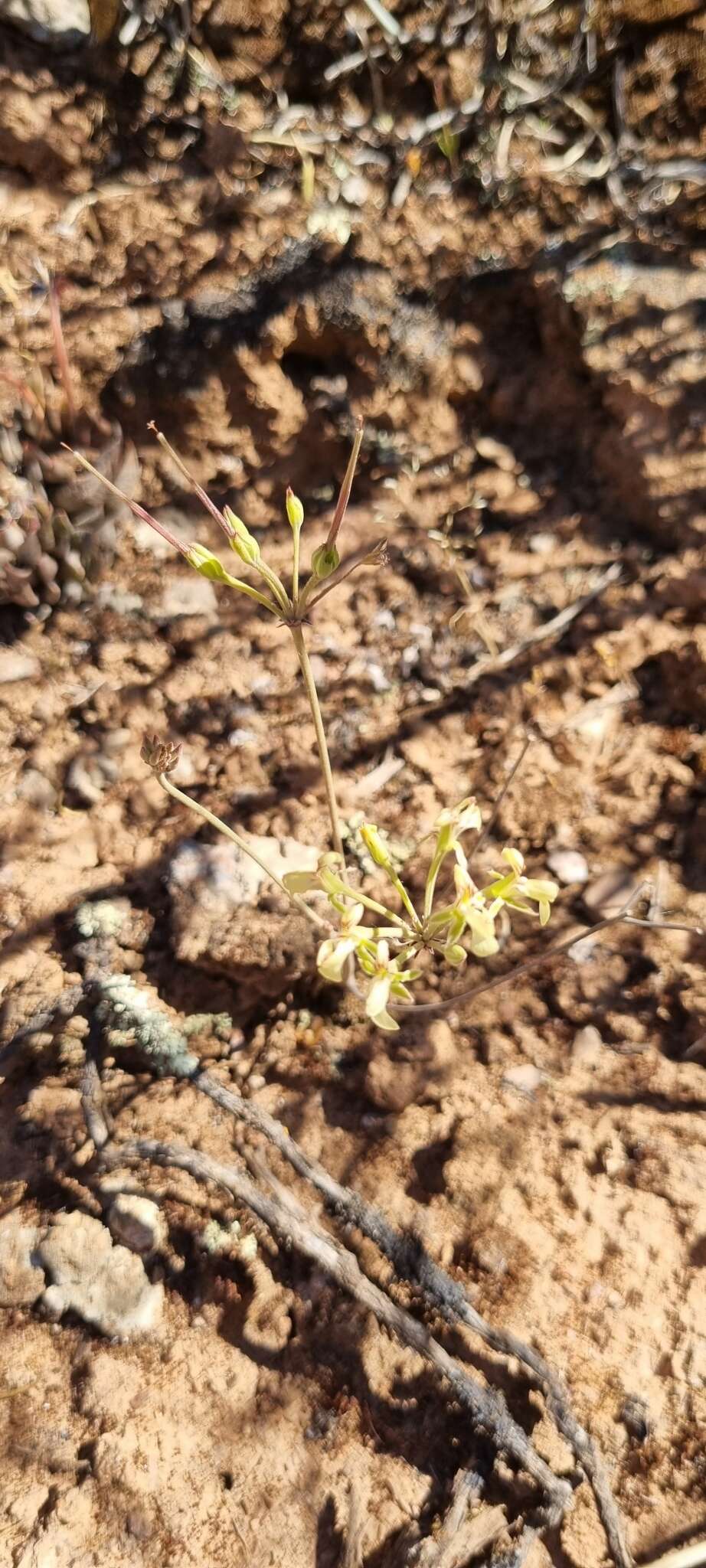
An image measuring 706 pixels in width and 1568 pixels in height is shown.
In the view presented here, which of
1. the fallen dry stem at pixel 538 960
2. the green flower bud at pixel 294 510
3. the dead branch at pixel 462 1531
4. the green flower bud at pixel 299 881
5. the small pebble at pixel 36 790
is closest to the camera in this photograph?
the dead branch at pixel 462 1531

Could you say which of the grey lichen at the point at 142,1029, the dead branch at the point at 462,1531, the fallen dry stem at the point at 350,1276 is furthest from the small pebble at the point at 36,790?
the dead branch at the point at 462,1531

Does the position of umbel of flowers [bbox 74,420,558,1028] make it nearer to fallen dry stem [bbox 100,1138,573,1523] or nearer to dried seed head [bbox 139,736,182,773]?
dried seed head [bbox 139,736,182,773]

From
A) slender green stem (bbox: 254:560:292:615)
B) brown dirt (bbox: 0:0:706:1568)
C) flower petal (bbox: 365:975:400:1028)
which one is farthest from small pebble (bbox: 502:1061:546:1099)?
slender green stem (bbox: 254:560:292:615)

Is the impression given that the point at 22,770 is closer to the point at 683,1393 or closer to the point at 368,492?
the point at 368,492

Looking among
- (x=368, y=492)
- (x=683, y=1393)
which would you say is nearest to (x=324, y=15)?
(x=368, y=492)

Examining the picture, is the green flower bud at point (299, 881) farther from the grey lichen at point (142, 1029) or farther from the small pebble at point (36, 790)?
the small pebble at point (36, 790)

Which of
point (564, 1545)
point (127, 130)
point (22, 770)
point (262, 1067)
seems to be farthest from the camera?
point (127, 130)
